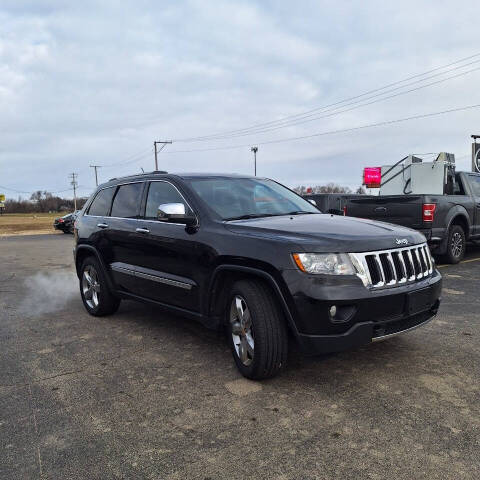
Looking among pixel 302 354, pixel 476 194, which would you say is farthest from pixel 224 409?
pixel 476 194

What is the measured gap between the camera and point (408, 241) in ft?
12.1

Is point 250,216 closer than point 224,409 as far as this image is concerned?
No

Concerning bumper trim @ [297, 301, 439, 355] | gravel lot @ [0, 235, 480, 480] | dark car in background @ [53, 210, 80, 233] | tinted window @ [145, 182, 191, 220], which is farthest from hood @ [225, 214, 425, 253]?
dark car in background @ [53, 210, 80, 233]

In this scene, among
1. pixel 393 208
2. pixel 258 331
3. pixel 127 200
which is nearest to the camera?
pixel 258 331

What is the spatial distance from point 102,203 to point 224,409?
356 cm

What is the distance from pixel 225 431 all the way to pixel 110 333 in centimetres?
258

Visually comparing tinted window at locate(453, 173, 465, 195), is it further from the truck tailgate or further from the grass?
the grass

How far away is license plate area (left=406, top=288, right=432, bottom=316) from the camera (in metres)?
3.44

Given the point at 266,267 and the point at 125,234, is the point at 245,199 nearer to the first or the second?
the point at 266,267

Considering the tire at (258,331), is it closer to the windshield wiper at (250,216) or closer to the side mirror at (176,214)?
the windshield wiper at (250,216)

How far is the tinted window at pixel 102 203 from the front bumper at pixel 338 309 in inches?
126

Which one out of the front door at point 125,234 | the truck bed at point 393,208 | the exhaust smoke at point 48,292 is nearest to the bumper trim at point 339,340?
the front door at point 125,234

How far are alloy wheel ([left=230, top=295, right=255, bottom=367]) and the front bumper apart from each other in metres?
0.46

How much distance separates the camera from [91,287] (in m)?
5.94
